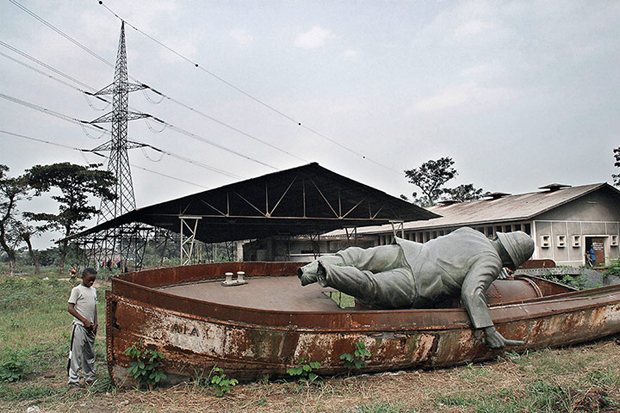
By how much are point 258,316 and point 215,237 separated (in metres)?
21.1

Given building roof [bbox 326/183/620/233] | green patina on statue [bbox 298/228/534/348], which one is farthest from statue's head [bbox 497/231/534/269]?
building roof [bbox 326/183/620/233]

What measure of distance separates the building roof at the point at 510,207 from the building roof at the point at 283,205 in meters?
2.94

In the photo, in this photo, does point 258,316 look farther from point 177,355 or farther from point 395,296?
point 395,296

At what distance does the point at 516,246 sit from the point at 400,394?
2.58m

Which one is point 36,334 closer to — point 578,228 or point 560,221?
point 560,221

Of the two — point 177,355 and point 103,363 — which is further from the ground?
point 177,355

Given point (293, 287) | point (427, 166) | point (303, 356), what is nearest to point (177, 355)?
point (303, 356)

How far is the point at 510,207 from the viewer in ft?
67.2

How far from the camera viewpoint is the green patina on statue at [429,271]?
4.82 meters

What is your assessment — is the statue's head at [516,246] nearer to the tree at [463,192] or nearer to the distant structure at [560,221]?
the distant structure at [560,221]

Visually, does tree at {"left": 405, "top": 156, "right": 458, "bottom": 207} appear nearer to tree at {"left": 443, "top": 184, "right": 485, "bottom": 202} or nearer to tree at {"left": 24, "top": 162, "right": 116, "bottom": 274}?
tree at {"left": 443, "top": 184, "right": 485, "bottom": 202}

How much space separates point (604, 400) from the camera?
3486mm

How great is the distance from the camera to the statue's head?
5469 mm

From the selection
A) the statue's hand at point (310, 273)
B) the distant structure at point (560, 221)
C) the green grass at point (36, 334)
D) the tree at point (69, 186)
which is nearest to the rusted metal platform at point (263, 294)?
the statue's hand at point (310, 273)
